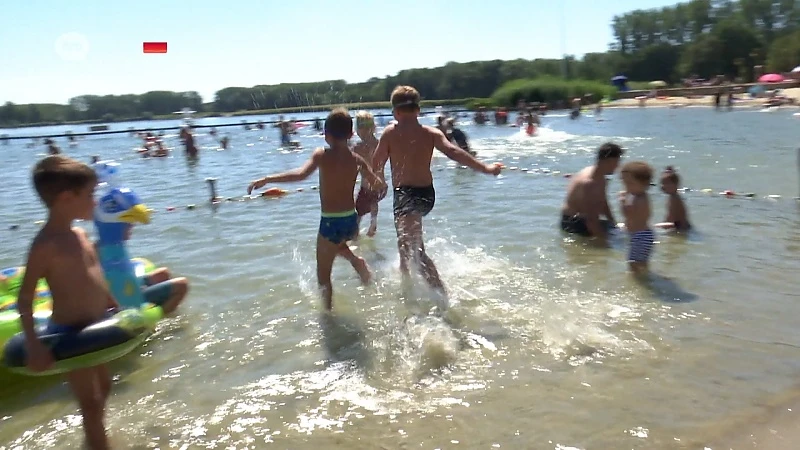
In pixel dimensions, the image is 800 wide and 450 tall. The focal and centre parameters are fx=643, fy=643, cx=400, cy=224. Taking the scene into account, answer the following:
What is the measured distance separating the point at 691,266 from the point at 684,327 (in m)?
1.80

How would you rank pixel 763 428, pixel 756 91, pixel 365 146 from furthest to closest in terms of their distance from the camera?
pixel 756 91 → pixel 365 146 → pixel 763 428

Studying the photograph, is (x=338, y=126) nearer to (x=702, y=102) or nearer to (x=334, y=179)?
(x=334, y=179)

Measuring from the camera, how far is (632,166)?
5762mm

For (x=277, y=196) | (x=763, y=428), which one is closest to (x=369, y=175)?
(x=763, y=428)

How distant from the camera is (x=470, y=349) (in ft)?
14.1

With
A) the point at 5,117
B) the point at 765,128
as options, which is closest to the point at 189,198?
the point at 765,128

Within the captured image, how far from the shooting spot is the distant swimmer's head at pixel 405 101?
16.5ft

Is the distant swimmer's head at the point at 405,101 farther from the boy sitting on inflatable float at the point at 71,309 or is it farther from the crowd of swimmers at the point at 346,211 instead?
the boy sitting on inflatable float at the point at 71,309

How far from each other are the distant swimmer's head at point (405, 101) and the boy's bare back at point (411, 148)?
112 millimetres

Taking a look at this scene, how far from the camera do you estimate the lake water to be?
11.0 ft

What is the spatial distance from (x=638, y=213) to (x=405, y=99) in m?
2.33

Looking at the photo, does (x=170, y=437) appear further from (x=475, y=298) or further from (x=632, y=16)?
(x=632, y=16)

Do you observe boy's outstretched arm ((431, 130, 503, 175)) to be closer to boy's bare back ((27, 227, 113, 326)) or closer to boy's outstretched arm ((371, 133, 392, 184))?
boy's outstretched arm ((371, 133, 392, 184))

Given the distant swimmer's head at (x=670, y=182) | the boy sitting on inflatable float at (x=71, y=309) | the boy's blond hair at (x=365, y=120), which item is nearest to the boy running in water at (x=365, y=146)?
the boy's blond hair at (x=365, y=120)
